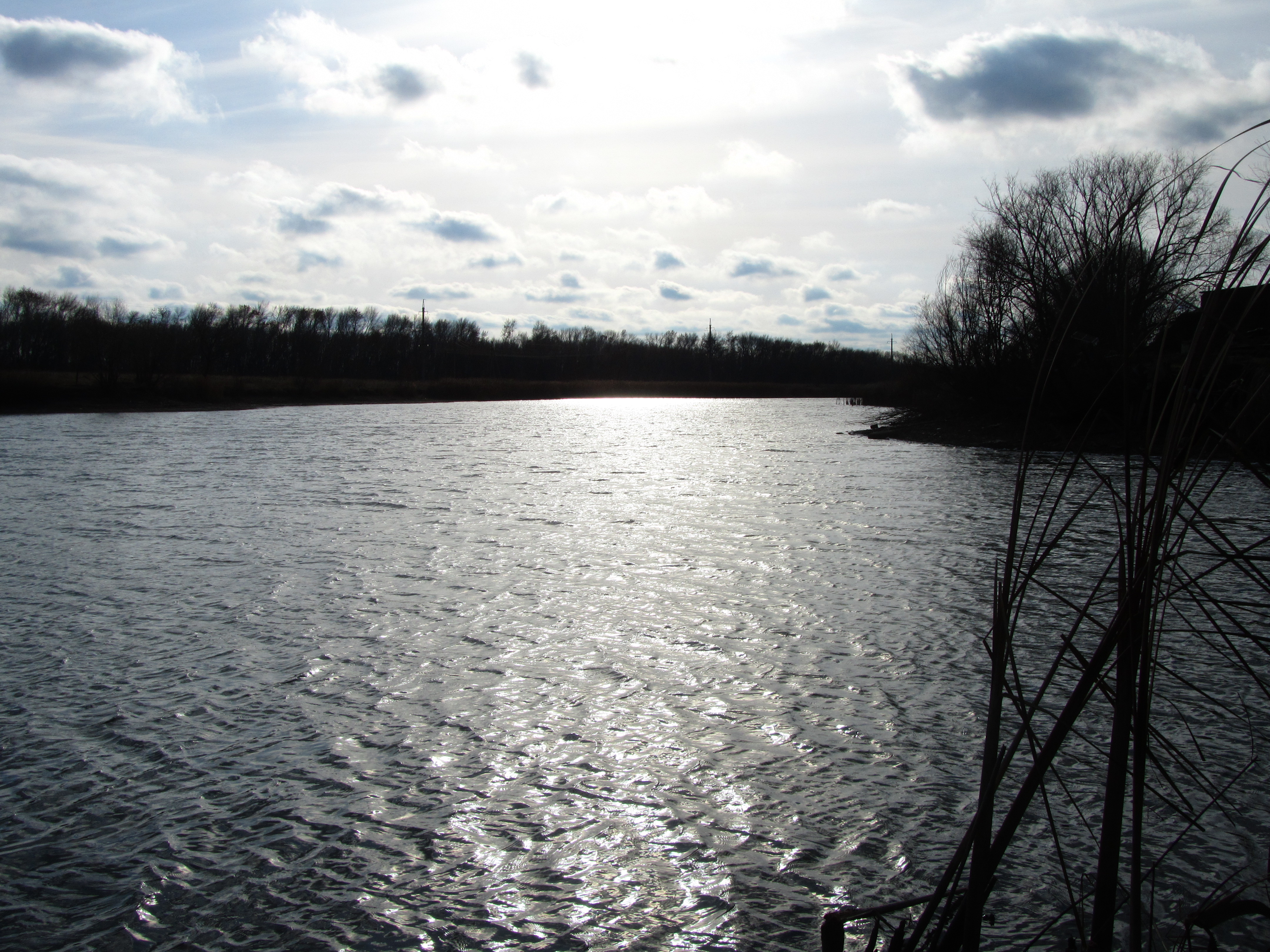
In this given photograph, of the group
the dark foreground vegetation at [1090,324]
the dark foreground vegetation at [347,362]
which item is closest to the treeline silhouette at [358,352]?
the dark foreground vegetation at [347,362]

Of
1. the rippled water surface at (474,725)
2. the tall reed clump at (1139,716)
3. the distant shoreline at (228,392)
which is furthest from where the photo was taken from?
the distant shoreline at (228,392)

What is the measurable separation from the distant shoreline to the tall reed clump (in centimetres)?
4240

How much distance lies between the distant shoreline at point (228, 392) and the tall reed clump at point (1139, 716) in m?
42.4

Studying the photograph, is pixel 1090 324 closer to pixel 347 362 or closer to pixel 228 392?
pixel 228 392

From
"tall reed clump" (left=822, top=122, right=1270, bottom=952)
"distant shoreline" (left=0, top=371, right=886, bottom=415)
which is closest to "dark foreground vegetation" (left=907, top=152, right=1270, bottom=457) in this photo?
"tall reed clump" (left=822, top=122, right=1270, bottom=952)

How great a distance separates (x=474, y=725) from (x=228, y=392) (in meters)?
47.1

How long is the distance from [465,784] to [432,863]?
2.01 ft

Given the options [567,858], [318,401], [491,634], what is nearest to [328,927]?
[567,858]

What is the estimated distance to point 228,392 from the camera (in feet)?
152

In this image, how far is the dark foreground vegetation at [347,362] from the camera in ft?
139

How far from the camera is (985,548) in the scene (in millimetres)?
9289

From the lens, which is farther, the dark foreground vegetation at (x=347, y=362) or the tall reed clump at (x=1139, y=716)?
the dark foreground vegetation at (x=347, y=362)

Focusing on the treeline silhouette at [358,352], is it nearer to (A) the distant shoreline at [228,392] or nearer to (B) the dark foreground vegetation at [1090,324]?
(A) the distant shoreline at [228,392]

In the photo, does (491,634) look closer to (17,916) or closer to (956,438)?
(17,916)
